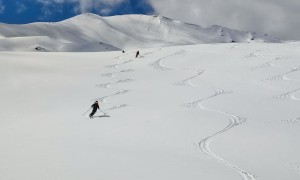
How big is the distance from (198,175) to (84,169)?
3.27 m

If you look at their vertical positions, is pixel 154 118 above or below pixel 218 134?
above

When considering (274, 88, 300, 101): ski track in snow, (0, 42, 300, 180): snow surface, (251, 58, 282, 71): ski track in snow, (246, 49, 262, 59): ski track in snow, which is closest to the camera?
(0, 42, 300, 180): snow surface

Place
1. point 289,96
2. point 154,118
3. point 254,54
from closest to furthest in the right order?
point 154,118 < point 289,96 < point 254,54

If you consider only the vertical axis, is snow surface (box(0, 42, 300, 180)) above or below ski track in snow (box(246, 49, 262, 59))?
below

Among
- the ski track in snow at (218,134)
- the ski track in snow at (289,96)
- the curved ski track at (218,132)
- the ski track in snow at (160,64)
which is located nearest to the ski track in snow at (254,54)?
the ski track in snow at (160,64)

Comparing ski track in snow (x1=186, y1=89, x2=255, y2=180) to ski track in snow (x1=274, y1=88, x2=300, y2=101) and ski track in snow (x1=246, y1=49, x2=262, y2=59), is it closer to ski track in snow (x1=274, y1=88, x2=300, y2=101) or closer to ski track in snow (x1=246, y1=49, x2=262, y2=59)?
ski track in snow (x1=274, y1=88, x2=300, y2=101)

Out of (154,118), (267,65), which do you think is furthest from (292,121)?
(267,65)

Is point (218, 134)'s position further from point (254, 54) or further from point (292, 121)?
point (254, 54)

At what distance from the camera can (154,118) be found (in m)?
21.6

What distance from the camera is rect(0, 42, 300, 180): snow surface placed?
13.3 metres

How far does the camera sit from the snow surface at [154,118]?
13.3 meters

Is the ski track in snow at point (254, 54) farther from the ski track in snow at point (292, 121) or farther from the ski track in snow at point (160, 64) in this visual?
the ski track in snow at point (292, 121)

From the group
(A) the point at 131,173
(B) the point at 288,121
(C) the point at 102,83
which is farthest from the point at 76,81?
(A) the point at 131,173

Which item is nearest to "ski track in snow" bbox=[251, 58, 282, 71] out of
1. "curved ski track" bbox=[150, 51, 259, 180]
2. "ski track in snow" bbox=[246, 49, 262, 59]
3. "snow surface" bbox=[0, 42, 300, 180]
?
"snow surface" bbox=[0, 42, 300, 180]
